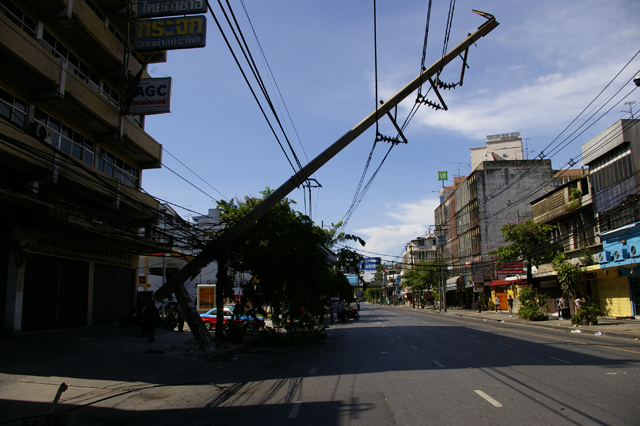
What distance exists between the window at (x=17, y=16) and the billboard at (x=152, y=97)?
4.56m

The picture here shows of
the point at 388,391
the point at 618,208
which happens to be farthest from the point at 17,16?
the point at 618,208

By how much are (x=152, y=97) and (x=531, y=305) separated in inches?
1186

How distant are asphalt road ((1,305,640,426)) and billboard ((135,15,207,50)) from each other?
10773 mm

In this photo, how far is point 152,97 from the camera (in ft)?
66.6

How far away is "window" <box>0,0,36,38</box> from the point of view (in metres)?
15.4

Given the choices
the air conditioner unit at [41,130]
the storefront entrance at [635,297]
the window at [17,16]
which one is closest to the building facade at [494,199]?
the storefront entrance at [635,297]

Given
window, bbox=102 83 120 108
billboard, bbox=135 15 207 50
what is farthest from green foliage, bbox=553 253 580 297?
window, bbox=102 83 120 108

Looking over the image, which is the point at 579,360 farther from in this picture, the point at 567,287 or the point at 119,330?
the point at 567,287

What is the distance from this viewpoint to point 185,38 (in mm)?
15672

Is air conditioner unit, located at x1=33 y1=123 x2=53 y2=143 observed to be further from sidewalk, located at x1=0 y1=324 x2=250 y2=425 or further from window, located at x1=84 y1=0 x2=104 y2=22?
window, located at x1=84 y1=0 x2=104 y2=22

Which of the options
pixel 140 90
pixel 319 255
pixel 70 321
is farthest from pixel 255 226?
pixel 70 321

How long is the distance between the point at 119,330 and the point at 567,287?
28.7m

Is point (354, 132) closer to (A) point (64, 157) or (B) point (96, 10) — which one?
(A) point (64, 157)

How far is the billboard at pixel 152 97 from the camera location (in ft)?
65.1
